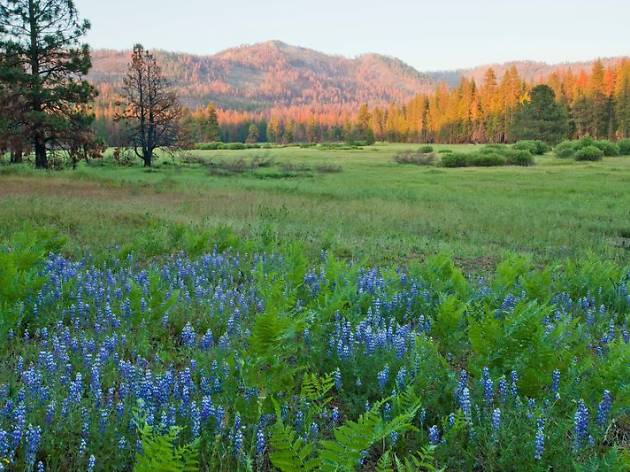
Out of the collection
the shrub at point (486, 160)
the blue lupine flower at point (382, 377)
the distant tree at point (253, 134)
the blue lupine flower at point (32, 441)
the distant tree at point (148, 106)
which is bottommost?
the blue lupine flower at point (382, 377)

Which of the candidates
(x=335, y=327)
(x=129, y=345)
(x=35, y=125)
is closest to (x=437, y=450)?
→ (x=335, y=327)

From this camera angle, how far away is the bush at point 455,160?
4766 cm

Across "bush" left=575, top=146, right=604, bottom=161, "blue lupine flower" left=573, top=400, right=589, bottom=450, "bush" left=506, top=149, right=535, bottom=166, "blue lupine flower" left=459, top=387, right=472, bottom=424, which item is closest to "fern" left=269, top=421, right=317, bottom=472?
"blue lupine flower" left=459, top=387, right=472, bottom=424

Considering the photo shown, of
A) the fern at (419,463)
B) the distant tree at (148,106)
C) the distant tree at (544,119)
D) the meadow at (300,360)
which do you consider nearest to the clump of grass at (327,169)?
the distant tree at (148,106)

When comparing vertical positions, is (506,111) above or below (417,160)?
above

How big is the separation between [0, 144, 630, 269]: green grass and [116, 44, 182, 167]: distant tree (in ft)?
48.8

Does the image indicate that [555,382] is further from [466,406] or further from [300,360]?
[300,360]

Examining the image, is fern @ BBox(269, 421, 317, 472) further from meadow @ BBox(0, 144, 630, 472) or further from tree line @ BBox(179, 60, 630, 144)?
tree line @ BBox(179, 60, 630, 144)

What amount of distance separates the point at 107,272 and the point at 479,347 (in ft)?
17.7

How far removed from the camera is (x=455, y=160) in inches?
1882

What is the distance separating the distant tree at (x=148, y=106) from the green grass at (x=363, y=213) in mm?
14882

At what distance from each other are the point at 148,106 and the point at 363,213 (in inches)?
1270

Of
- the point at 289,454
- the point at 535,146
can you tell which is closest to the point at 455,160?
the point at 535,146

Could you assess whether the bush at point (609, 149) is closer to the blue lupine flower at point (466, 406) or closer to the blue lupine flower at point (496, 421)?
the blue lupine flower at point (466, 406)
